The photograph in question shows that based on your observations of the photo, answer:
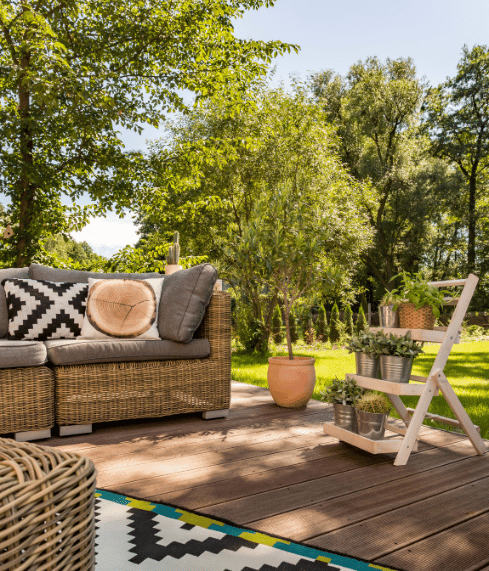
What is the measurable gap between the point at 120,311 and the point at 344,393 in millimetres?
1454

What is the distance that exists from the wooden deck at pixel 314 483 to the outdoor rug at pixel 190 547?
61 millimetres

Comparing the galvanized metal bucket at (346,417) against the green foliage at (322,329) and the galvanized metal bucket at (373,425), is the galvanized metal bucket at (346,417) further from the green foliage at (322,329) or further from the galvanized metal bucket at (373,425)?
the green foliage at (322,329)

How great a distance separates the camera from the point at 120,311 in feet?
9.60

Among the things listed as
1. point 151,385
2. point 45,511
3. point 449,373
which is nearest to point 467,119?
point 449,373

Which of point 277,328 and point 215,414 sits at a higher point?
point 277,328

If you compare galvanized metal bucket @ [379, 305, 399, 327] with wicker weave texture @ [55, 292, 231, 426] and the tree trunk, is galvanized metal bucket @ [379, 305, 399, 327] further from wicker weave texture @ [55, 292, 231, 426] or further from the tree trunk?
the tree trunk

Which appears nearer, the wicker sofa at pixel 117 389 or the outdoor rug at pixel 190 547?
the outdoor rug at pixel 190 547

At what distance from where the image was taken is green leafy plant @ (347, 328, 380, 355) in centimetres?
230

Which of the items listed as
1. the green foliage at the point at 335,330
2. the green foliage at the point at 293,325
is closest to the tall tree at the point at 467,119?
the green foliage at the point at 335,330

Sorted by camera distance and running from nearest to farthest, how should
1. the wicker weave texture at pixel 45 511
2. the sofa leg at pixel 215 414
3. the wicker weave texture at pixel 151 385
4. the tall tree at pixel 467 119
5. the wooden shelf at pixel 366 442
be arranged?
the wicker weave texture at pixel 45 511
the wooden shelf at pixel 366 442
the wicker weave texture at pixel 151 385
the sofa leg at pixel 215 414
the tall tree at pixel 467 119

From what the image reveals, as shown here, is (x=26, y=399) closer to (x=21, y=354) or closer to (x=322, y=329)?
(x=21, y=354)

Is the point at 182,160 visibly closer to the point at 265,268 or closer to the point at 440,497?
the point at 265,268

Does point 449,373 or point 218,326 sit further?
point 449,373

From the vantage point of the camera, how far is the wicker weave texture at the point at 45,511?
621 mm
